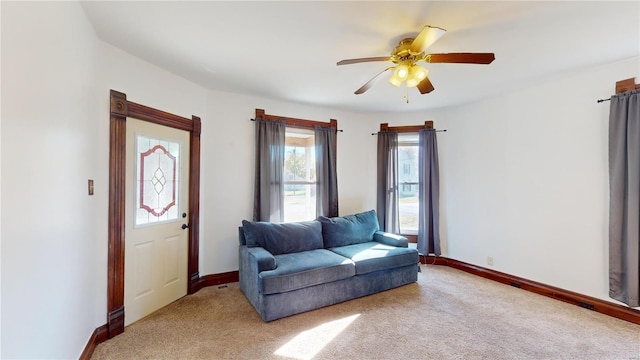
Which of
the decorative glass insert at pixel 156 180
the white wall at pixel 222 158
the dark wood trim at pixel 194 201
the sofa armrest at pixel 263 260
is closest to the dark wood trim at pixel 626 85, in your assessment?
the white wall at pixel 222 158

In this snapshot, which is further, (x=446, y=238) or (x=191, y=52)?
(x=446, y=238)

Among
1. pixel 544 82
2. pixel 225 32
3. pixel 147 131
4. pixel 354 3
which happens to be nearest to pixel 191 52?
pixel 225 32

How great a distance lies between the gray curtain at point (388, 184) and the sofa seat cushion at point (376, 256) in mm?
854

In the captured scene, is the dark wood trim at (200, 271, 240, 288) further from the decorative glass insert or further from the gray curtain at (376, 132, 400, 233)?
the gray curtain at (376, 132, 400, 233)

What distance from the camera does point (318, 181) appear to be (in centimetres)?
411

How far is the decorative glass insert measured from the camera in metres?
2.62

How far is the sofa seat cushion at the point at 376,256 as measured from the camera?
3.09 m

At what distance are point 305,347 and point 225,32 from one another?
2.65 metres

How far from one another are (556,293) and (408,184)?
2.28m

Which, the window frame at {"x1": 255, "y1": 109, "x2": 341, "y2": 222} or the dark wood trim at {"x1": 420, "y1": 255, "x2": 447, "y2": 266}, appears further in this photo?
the dark wood trim at {"x1": 420, "y1": 255, "x2": 447, "y2": 266}

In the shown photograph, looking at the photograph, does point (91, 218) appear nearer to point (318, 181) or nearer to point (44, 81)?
point (44, 81)

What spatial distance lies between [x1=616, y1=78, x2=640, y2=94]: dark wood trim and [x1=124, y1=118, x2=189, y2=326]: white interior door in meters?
4.66

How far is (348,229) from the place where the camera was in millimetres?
3777

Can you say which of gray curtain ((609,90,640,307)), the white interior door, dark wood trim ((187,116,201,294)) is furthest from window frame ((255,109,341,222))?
gray curtain ((609,90,640,307))
